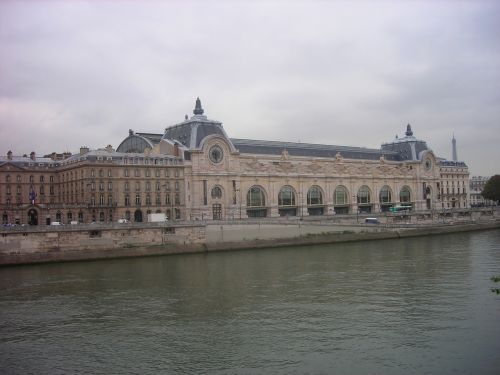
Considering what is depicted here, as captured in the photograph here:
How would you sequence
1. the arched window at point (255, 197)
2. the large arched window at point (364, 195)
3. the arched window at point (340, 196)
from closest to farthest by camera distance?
the arched window at point (255, 197), the arched window at point (340, 196), the large arched window at point (364, 195)

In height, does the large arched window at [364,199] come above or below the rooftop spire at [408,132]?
below

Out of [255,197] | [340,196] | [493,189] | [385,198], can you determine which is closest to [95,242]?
[255,197]

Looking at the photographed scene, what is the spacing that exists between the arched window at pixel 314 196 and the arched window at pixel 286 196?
3.20 metres

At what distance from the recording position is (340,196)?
98.9 m

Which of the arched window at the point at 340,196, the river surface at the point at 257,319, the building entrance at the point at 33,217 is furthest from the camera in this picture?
the arched window at the point at 340,196

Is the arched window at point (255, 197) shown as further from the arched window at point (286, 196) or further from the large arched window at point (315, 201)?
the large arched window at point (315, 201)

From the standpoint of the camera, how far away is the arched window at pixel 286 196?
90.6m

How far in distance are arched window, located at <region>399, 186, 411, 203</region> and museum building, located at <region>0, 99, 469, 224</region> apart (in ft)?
1.15

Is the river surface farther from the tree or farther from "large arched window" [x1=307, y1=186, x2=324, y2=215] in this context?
the tree

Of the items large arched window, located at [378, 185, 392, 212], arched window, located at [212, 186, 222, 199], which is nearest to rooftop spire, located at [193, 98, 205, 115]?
arched window, located at [212, 186, 222, 199]

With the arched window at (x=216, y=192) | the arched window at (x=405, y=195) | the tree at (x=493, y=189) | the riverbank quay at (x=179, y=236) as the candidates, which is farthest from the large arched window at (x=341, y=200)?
the tree at (x=493, y=189)

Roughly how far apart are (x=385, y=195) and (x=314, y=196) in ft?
59.3

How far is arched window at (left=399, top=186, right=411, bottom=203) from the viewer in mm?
110250

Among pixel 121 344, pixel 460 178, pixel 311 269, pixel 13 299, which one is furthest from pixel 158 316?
pixel 460 178
